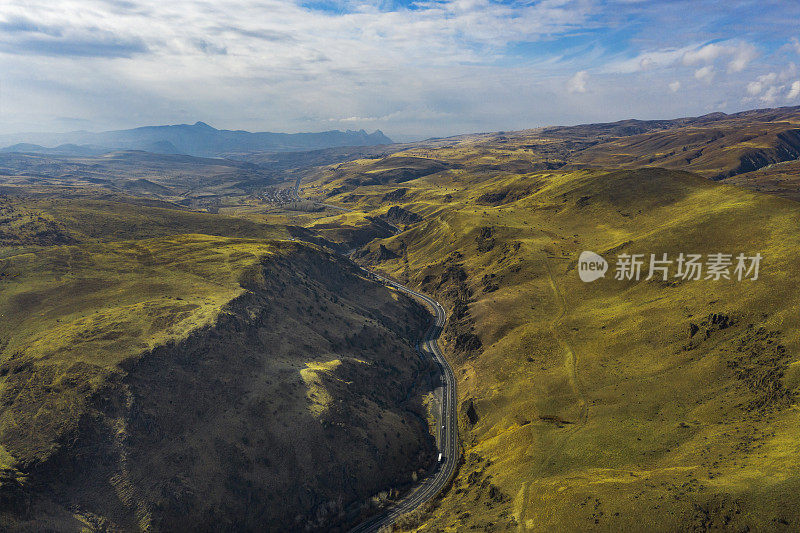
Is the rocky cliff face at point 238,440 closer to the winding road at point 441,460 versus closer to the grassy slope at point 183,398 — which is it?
the grassy slope at point 183,398

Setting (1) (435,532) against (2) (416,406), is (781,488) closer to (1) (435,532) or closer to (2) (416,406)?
(1) (435,532)

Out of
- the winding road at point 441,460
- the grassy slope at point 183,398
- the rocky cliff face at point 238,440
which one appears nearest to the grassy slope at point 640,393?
the winding road at point 441,460

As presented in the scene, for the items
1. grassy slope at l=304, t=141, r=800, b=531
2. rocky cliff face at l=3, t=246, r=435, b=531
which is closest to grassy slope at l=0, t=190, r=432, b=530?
rocky cliff face at l=3, t=246, r=435, b=531

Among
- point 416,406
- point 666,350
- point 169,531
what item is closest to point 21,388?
point 169,531

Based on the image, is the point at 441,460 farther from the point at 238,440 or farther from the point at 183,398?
the point at 183,398

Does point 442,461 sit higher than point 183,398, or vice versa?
point 183,398

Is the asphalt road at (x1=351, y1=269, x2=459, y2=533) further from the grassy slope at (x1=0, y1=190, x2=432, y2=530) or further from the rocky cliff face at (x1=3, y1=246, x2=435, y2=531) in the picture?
the grassy slope at (x1=0, y1=190, x2=432, y2=530)

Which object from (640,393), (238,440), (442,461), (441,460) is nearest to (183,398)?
(238,440)

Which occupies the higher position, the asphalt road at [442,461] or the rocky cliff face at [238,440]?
the rocky cliff face at [238,440]
